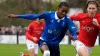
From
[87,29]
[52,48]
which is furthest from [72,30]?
[52,48]

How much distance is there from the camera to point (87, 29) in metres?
12.7

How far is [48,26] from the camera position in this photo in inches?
517

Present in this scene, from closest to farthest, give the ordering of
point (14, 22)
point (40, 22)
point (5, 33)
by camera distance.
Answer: point (40, 22) < point (5, 33) < point (14, 22)

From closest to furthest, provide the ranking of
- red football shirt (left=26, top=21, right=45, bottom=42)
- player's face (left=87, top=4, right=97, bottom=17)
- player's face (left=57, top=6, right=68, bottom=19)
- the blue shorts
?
player's face (left=87, top=4, right=97, bottom=17), player's face (left=57, top=6, right=68, bottom=19), the blue shorts, red football shirt (left=26, top=21, right=45, bottom=42)

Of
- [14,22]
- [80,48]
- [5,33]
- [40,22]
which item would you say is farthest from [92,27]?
[14,22]

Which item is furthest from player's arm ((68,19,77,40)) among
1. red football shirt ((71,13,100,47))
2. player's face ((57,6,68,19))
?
player's face ((57,6,68,19))

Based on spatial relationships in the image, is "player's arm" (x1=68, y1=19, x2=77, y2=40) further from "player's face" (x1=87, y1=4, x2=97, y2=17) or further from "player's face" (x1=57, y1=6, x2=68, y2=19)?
"player's face" (x1=87, y1=4, x2=97, y2=17)

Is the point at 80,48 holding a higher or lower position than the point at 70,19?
lower

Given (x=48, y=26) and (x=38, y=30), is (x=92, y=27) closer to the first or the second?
(x=48, y=26)

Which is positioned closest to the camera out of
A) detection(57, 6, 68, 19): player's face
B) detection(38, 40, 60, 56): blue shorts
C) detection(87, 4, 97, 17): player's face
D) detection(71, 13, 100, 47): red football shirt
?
detection(87, 4, 97, 17): player's face

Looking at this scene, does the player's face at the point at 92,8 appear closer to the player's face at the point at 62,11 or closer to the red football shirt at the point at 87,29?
the red football shirt at the point at 87,29

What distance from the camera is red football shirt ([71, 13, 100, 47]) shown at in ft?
41.6

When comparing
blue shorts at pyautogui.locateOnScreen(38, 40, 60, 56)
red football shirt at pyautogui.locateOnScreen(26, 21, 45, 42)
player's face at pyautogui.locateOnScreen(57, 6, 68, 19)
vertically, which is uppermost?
player's face at pyautogui.locateOnScreen(57, 6, 68, 19)

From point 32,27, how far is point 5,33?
92.3 feet
